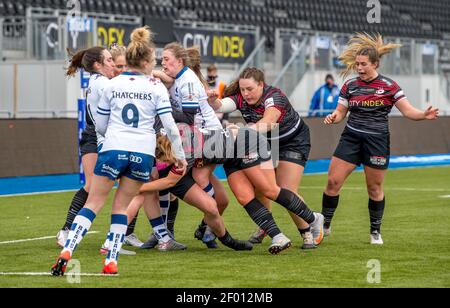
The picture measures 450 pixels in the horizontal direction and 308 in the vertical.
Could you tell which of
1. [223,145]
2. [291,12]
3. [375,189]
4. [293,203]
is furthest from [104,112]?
[291,12]

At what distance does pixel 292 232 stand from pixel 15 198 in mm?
6009

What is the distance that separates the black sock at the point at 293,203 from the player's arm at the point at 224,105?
3.19 ft

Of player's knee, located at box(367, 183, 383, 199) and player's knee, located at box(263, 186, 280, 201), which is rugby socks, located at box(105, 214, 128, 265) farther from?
player's knee, located at box(367, 183, 383, 199)

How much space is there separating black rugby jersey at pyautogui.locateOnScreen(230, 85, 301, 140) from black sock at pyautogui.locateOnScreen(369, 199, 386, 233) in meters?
1.21

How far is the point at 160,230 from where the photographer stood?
10.0 metres

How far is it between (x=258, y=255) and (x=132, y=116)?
222 cm

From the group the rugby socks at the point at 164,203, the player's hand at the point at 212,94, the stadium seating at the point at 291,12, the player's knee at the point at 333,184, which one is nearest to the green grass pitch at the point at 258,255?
the rugby socks at the point at 164,203

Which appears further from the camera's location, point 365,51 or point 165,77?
point 365,51

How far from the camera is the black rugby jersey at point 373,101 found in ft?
34.0

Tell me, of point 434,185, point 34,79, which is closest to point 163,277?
point 434,185

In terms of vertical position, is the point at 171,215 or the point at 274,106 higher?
the point at 274,106

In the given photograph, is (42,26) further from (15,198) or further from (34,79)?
(15,198)

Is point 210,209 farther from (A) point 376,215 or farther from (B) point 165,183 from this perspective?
(A) point 376,215

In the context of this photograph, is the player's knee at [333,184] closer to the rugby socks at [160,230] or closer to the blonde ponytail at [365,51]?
the blonde ponytail at [365,51]
